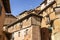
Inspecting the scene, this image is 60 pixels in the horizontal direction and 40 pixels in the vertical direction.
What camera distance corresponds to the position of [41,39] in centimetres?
1568

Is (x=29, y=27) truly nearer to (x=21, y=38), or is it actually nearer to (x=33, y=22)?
(x=33, y=22)

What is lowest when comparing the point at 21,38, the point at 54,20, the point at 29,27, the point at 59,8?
the point at 21,38

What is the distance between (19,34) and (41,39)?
280cm

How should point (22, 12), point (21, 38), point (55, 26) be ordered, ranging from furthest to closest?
point (22, 12), point (21, 38), point (55, 26)

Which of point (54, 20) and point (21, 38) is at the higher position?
point (54, 20)

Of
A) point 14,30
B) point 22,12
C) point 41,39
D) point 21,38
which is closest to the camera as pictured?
point 41,39

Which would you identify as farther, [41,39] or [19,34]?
[19,34]

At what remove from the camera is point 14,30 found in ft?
59.4

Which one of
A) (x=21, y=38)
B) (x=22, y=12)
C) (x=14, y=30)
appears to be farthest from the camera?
(x=22, y=12)

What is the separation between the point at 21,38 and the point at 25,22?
1.71 m

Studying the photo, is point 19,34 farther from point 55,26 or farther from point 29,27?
point 55,26

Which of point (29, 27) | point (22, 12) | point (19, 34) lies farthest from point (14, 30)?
point (22, 12)

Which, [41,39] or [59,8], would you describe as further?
[41,39]

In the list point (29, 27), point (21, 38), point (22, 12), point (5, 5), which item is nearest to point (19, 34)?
point (21, 38)
